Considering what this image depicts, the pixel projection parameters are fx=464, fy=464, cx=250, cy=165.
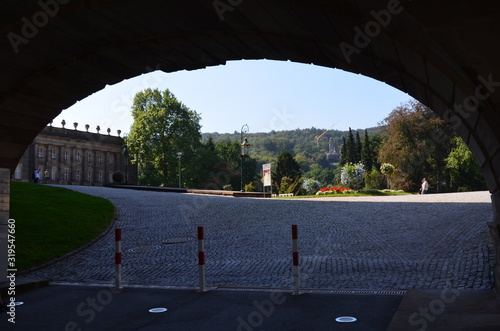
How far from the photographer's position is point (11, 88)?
543 centimetres

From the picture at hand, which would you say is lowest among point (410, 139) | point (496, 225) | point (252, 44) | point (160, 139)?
point (496, 225)

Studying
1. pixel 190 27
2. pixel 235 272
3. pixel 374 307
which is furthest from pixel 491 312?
pixel 235 272

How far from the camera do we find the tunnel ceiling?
3.18 metres

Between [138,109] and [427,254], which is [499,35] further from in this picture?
[138,109]

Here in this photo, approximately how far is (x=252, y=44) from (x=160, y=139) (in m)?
64.2

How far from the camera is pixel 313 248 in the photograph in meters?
12.8

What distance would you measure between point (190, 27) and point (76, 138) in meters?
87.6

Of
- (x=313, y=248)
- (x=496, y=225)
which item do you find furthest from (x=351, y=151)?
(x=496, y=225)

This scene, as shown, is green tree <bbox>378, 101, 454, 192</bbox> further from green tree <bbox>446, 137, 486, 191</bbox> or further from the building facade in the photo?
the building facade

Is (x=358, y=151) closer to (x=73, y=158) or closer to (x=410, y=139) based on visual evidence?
(x=410, y=139)

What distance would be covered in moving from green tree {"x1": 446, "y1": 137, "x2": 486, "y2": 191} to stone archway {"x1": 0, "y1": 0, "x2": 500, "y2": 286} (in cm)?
5250

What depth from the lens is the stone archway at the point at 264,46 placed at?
10.5ft

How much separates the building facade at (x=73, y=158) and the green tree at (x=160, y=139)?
10528mm

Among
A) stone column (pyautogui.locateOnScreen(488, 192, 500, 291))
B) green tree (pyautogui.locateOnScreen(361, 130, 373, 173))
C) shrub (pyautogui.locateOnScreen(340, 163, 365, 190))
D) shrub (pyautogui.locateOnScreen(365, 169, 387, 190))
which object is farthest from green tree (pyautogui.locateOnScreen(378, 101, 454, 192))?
stone column (pyautogui.locateOnScreen(488, 192, 500, 291))
